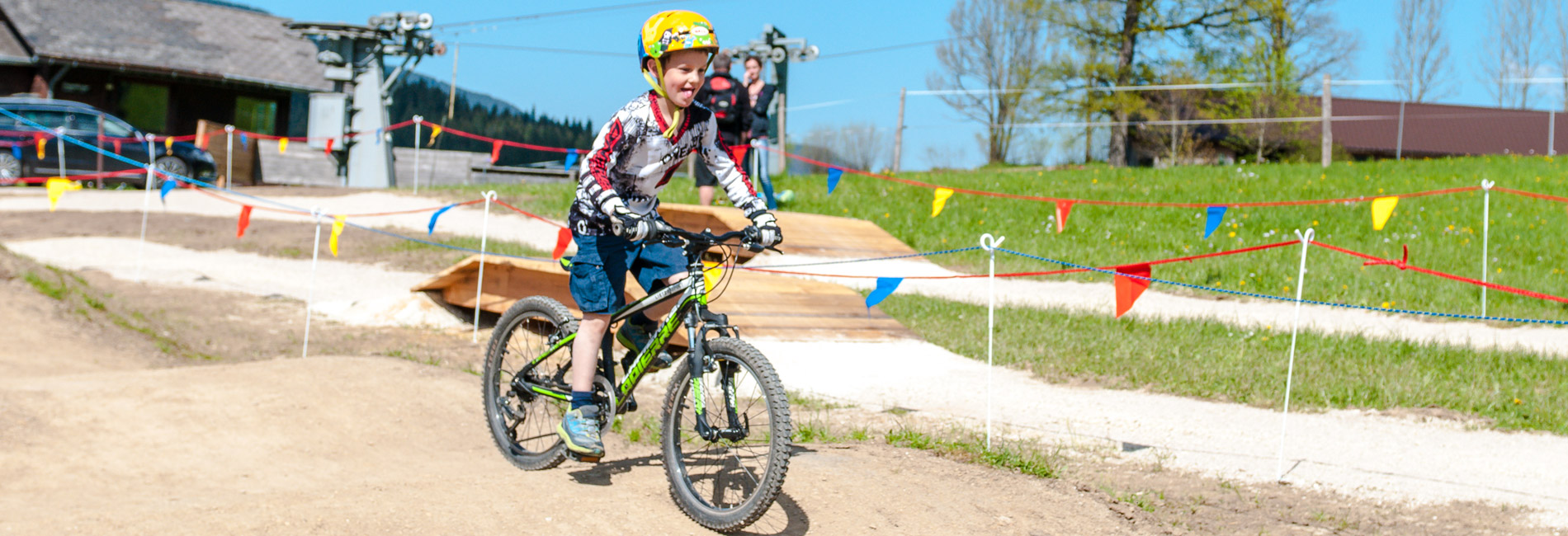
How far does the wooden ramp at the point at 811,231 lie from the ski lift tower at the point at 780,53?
819 cm

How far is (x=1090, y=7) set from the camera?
31.2 meters

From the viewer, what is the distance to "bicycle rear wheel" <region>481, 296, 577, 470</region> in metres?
4.83

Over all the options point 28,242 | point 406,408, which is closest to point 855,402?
point 406,408

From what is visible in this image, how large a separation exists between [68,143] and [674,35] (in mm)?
23042

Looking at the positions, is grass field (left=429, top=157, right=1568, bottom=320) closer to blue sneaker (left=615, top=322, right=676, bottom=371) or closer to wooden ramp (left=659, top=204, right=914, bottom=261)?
wooden ramp (left=659, top=204, right=914, bottom=261)

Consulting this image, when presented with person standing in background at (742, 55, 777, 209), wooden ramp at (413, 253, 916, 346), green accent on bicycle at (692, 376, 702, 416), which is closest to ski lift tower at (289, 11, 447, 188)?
person standing in background at (742, 55, 777, 209)

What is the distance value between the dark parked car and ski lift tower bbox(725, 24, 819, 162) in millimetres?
12490

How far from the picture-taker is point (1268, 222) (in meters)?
14.1

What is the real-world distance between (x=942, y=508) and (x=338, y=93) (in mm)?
24427

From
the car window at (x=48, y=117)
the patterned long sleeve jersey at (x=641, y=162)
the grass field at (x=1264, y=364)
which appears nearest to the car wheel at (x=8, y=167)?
the car window at (x=48, y=117)

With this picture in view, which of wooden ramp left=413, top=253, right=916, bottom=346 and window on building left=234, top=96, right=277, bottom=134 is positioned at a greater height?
window on building left=234, top=96, right=277, bottom=134

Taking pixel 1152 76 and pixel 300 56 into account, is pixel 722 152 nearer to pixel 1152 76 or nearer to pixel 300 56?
pixel 1152 76

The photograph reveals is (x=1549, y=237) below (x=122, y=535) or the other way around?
the other way around

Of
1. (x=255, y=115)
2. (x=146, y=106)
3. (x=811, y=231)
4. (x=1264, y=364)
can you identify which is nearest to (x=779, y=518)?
(x=1264, y=364)
